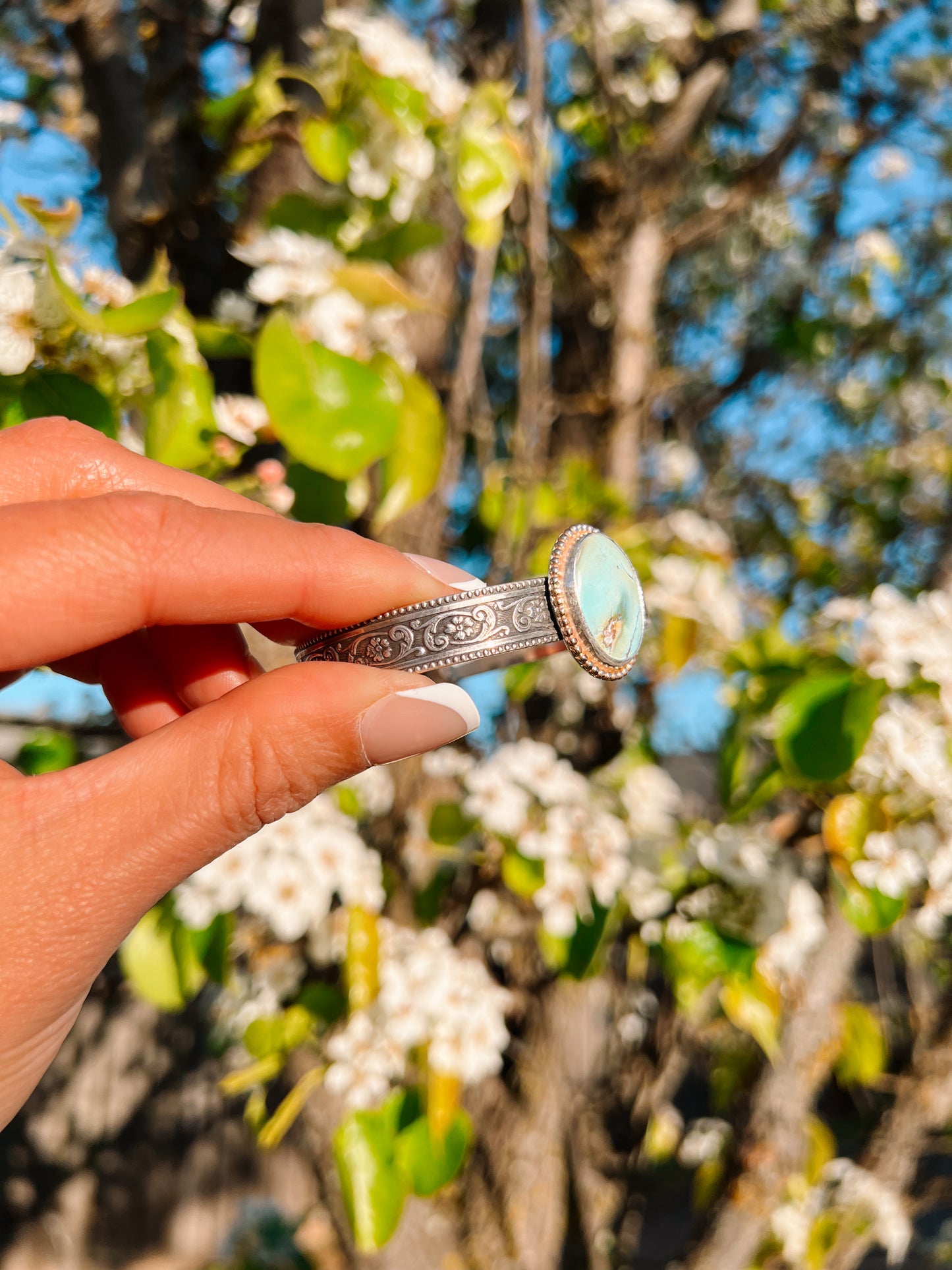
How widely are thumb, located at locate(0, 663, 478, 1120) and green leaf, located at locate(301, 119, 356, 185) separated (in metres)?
0.76

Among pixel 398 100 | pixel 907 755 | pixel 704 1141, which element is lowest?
pixel 704 1141

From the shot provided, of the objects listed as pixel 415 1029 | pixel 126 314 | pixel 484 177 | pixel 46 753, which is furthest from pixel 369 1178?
pixel 484 177

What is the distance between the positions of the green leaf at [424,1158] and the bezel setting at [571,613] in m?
0.93

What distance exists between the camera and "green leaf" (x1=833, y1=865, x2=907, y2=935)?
4.09 ft

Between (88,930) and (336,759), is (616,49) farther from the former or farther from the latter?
(88,930)

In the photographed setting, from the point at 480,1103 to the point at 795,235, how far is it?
110 inches

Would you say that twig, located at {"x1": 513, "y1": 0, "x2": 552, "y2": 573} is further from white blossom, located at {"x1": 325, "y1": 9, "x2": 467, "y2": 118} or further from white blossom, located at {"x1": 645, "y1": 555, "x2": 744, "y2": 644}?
white blossom, located at {"x1": 645, "y1": 555, "x2": 744, "y2": 644}

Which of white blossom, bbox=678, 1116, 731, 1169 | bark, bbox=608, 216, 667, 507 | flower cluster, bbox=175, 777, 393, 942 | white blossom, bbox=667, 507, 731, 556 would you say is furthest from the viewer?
white blossom, bbox=678, 1116, 731, 1169

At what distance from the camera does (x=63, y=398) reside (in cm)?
88

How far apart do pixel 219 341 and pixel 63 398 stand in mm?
219

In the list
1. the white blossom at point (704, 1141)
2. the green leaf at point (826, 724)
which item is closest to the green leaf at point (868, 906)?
the green leaf at point (826, 724)

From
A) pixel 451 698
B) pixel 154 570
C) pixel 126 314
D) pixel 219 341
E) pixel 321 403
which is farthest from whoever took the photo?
pixel 219 341

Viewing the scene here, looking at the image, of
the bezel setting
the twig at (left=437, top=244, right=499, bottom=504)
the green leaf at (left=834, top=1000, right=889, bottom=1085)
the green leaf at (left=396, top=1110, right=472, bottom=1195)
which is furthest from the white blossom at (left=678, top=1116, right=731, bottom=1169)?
the bezel setting

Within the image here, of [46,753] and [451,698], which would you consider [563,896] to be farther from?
[46,753]
